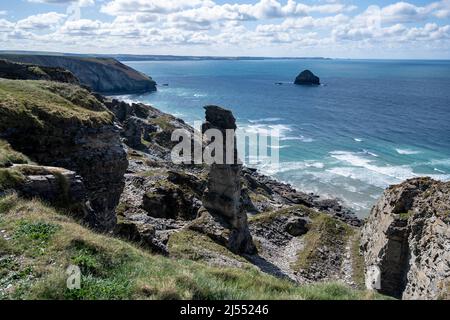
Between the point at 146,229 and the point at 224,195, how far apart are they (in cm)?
1898

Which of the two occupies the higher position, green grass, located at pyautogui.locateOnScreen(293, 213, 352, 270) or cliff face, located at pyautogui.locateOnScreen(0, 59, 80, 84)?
cliff face, located at pyautogui.locateOnScreen(0, 59, 80, 84)

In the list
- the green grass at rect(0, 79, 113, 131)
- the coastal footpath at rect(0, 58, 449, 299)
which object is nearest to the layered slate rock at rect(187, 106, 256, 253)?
the coastal footpath at rect(0, 58, 449, 299)

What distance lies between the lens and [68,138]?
29.1 meters

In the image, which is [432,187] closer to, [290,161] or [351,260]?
[351,260]

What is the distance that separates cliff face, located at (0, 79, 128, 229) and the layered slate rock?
16.4m

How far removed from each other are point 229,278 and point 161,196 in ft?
114

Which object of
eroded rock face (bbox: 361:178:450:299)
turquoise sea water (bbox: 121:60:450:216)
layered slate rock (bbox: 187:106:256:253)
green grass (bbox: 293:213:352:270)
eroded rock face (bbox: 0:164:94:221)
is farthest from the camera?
turquoise sea water (bbox: 121:60:450:216)

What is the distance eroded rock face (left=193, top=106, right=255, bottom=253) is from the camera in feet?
153

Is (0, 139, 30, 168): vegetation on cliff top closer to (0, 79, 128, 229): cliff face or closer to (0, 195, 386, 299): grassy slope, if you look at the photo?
(0, 79, 128, 229): cliff face

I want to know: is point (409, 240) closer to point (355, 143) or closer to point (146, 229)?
point (146, 229)

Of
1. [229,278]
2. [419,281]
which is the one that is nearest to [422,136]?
[419,281]

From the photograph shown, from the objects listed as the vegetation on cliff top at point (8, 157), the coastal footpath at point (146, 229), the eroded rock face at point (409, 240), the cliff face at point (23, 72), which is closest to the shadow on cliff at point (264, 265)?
the coastal footpath at point (146, 229)

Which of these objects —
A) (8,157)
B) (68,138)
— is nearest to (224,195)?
(68,138)

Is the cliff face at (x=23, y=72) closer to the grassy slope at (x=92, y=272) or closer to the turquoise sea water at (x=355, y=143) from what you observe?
the grassy slope at (x=92, y=272)
